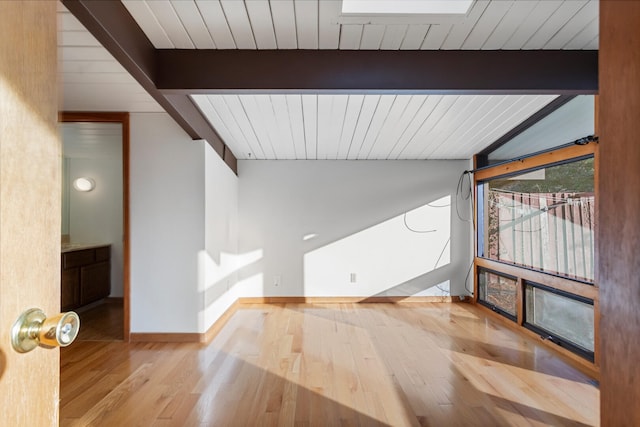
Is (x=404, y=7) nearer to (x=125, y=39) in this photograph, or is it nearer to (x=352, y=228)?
(x=125, y=39)

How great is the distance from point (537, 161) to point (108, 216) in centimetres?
517

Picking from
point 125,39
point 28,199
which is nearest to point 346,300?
point 125,39

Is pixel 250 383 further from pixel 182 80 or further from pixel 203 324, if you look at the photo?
pixel 182 80

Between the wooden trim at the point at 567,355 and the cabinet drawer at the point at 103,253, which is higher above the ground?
the cabinet drawer at the point at 103,253

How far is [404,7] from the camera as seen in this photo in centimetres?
171

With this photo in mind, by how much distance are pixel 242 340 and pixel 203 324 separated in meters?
0.38

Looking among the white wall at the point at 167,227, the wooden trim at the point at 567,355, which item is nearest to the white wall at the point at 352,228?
the wooden trim at the point at 567,355

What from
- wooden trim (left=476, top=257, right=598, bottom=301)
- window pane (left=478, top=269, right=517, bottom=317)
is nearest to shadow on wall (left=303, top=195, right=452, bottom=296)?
window pane (left=478, top=269, right=517, bottom=317)

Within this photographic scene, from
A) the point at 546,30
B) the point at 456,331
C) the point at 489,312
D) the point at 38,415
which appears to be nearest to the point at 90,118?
the point at 38,415

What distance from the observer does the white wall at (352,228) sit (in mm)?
4816

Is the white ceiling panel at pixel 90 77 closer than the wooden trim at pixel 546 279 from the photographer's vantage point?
Yes

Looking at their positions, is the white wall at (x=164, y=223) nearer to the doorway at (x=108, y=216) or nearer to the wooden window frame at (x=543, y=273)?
the doorway at (x=108, y=216)

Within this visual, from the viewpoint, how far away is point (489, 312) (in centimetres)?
421

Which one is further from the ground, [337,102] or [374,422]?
[337,102]
